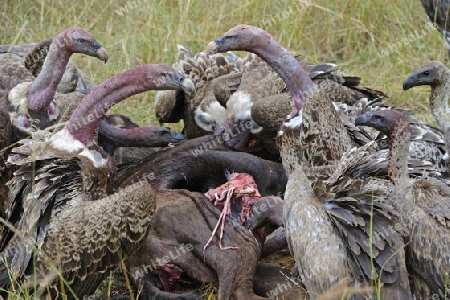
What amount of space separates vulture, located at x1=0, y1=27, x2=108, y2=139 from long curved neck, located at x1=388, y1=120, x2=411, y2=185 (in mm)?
1980

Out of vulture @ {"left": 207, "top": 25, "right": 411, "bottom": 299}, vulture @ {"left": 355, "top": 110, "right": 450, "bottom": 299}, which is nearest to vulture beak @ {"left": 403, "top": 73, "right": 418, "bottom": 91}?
vulture @ {"left": 355, "top": 110, "right": 450, "bottom": 299}

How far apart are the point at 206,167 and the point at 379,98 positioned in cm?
168

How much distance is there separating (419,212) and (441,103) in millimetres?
2019

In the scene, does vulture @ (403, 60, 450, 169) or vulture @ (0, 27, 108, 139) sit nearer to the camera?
vulture @ (0, 27, 108, 139)

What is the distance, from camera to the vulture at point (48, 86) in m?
5.87

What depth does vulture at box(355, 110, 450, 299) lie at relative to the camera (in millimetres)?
4504

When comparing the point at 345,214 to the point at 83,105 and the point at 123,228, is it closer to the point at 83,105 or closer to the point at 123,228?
the point at 123,228

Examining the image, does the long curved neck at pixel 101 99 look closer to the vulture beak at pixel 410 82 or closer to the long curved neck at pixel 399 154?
the long curved neck at pixel 399 154

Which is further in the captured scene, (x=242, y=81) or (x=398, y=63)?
(x=398, y=63)

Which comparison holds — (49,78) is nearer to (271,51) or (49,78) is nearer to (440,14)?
(271,51)

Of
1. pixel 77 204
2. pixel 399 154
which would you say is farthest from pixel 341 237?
pixel 77 204

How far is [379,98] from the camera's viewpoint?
6629 mm

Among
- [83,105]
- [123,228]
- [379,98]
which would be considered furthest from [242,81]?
[123,228]

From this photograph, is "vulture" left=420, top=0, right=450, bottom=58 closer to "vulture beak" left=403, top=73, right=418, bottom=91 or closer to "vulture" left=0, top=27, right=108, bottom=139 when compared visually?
"vulture beak" left=403, top=73, right=418, bottom=91
